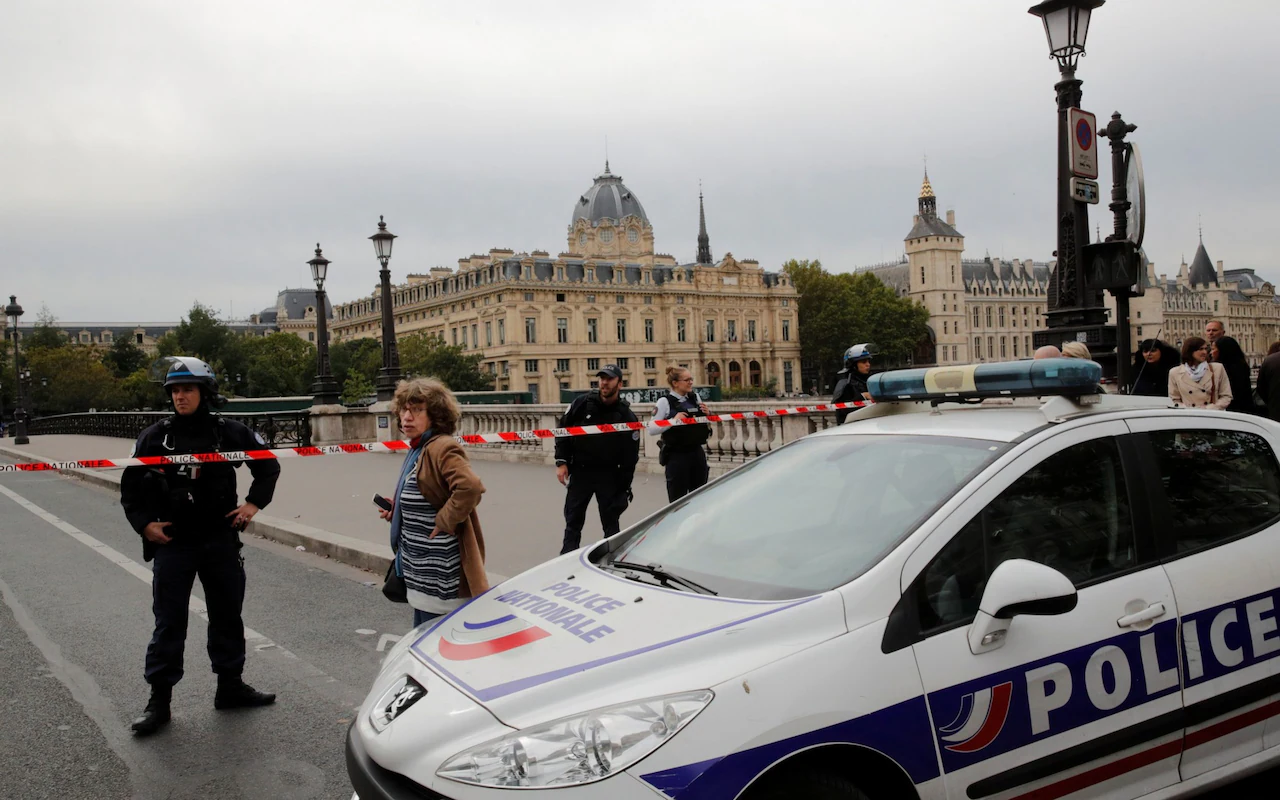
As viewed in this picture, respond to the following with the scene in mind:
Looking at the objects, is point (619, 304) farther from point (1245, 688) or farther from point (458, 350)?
point (1245, 688)

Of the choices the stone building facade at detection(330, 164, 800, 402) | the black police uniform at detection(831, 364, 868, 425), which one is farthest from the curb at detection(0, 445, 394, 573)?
the stone building facade at detection(330, 164, 800, 402)

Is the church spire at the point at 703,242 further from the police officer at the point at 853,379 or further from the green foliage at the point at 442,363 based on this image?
the police officer at the point at 853,379

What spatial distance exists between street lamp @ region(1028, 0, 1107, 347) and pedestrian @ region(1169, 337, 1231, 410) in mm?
1250

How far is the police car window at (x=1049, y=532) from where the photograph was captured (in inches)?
114

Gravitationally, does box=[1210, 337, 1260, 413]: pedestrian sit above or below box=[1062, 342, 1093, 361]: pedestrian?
below

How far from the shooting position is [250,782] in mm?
4156

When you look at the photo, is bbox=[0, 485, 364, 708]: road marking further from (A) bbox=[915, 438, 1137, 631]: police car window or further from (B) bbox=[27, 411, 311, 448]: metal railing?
(A) bbox=[915, 438, 1137, 631]: police car window

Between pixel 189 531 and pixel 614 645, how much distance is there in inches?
124

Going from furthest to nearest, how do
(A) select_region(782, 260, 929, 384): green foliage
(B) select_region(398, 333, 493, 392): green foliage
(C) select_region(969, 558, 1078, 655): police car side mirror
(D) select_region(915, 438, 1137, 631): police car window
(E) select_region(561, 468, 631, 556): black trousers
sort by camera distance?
(A) select_region(782, 260, 929, 384): green foliage
(B) select_region(398, 333, 493, 392): green foliage
(E) select_region(561, 468, 631, 556): black trousers
(D) select_region(915, 438, 1137, 631): police car window
(C) select_region(969, 558, 1078, 655): police car side mirror

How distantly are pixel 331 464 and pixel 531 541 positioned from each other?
13093 millimetres

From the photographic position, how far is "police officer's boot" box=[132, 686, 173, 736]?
15.5ft

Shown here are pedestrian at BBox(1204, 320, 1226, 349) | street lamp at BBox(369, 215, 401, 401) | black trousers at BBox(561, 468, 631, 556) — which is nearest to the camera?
black trousers at BBox(561, 468, 631, 556)

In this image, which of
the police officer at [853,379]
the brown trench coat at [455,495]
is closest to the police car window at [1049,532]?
the brown trench coat at [455,495]

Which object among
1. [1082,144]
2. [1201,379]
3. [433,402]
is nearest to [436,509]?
[433,402]
